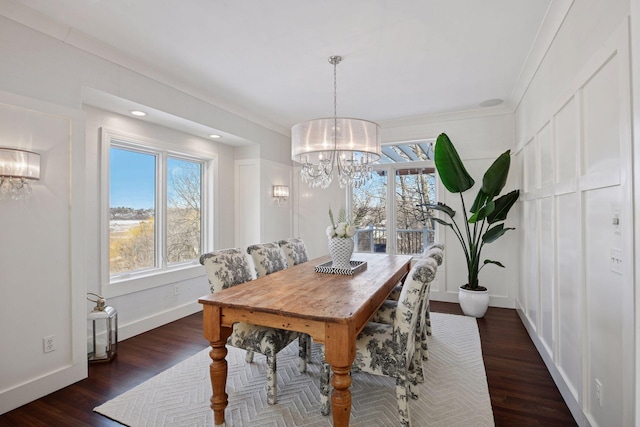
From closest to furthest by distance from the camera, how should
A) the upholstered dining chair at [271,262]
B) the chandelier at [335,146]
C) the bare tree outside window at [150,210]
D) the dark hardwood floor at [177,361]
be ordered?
1. the dark hardwood floor at [177,361]
2. the upholstered dining chair at [271,262]
3. the chandelier at [335,146]
4. the bare tree outside window at [150,210]

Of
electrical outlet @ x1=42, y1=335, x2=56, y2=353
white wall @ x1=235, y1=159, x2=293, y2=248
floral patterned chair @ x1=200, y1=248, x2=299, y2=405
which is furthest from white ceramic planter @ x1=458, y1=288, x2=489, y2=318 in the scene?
electrical outlet @ x1=42, y1=335, x2=56, y2=353

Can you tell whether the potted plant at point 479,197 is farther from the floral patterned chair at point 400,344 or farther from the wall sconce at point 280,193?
the wall sconce at point 280,193

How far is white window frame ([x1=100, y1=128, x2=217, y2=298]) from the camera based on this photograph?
10.4 ft

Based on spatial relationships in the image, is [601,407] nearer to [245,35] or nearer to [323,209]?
[245,35]

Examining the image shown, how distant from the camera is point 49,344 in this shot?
2348 millimetres

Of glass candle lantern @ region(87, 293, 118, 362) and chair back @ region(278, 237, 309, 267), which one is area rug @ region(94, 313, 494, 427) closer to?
glass candle lantern @ region(87, 293, 118, 362)

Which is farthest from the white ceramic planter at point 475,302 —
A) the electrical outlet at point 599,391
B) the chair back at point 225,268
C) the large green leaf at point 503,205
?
the chair back at point 225,268

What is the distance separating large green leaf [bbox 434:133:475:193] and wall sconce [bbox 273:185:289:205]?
2.43m

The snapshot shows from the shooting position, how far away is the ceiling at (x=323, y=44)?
2.21m

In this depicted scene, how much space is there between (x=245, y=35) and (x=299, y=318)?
2211 mm

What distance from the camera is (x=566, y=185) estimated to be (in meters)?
2.06

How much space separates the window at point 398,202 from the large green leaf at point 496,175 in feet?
4.11

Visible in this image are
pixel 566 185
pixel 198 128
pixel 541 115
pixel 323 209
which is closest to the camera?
pixel 566 185

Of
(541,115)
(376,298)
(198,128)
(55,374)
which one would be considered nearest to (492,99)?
(541,115)
